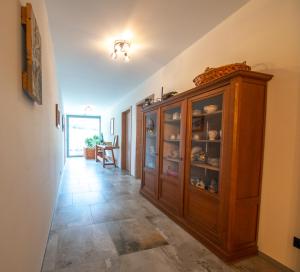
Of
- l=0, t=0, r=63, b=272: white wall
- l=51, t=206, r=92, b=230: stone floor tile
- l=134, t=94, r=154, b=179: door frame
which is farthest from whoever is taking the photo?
l=134, t=94, r=154, b=179: door frame

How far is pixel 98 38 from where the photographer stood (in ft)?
8.46

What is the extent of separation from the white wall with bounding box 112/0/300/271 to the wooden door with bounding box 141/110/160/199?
1.61 meters

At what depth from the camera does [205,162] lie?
6.98 feet

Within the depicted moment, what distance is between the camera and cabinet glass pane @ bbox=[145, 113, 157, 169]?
3246 mm

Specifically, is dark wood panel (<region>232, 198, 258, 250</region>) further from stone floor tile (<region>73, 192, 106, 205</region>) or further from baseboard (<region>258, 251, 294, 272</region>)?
stone floor tile (<region>73, 192, 106, 205</region>)

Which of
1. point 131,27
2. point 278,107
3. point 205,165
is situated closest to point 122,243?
point 205,165

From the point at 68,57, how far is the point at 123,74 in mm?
1185

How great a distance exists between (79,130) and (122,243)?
945 centimetres

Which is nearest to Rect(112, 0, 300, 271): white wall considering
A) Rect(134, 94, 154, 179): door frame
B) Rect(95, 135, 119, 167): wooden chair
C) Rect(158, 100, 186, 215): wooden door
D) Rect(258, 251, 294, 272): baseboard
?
Rect(258, 251, 294, 272): baseboard

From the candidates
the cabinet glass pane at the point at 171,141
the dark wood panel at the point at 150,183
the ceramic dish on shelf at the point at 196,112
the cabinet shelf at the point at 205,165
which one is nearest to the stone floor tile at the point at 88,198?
the dark wood panel at the point at 150,183

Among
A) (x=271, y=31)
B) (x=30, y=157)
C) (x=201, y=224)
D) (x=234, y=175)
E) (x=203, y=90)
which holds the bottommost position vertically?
(x=201, y=224)

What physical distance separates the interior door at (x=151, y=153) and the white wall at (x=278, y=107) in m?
1.62

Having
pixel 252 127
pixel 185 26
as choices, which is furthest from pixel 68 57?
pixel 252 127

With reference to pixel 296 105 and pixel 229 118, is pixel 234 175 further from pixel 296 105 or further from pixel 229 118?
pixel 296 105
